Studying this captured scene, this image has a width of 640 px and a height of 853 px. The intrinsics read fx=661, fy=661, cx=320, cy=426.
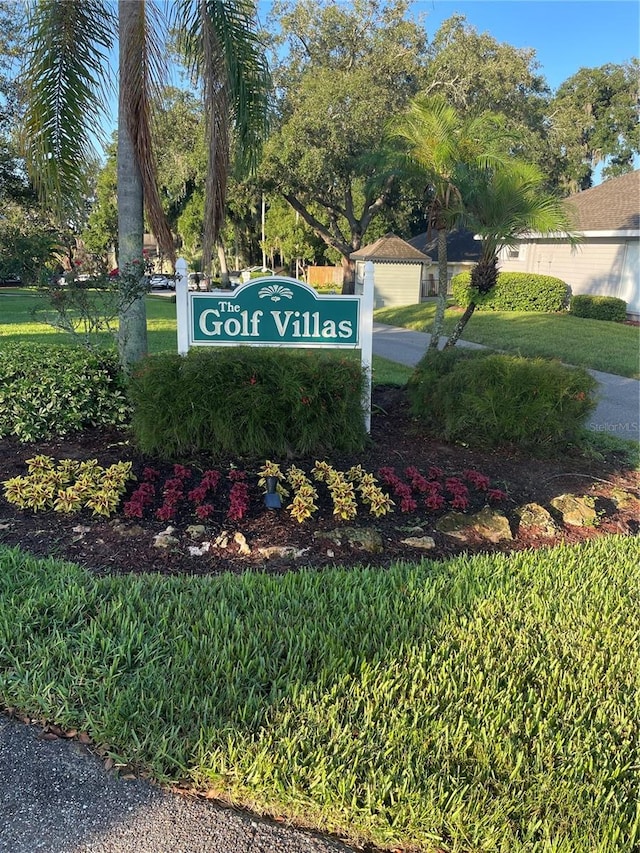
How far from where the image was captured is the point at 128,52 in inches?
230

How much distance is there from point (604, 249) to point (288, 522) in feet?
62.4

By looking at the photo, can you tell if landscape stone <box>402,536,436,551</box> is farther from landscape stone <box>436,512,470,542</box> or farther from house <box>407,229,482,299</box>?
house <box>407,229,482,299</box>

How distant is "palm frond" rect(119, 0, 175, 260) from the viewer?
584 cm

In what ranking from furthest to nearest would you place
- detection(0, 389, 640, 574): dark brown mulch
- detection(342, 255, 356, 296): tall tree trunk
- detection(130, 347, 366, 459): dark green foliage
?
detection(342, 255, 356, 296): tall tree trunk → detection(130, 347, 366, 459): dark green foliage → detection(0, 389, 640, 574): dark brown mulch

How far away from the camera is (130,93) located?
234 inches

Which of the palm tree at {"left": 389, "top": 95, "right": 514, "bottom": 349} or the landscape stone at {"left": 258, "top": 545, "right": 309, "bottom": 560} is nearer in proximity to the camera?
the landscape stone at {"left": 258, "top": 545, "right": 309, "bottom": 560}

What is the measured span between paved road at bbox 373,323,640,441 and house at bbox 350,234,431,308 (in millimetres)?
9229

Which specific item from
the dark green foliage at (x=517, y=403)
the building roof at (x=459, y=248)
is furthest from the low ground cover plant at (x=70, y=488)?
the building roof at (x=459, y=248)

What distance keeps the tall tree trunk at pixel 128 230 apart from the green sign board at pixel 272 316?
75 centimetres

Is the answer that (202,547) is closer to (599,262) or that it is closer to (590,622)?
(590,622)

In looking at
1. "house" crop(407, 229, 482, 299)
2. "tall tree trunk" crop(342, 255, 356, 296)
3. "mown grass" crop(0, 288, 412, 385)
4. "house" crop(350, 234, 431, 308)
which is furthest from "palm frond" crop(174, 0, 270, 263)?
"house" crop(407, 229, 482, 299)

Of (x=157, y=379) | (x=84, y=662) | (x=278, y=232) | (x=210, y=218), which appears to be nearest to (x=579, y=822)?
(x=84, y=662)

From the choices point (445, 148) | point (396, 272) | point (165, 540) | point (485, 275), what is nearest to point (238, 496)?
point (165, 540)

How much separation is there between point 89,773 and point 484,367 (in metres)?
4.76
